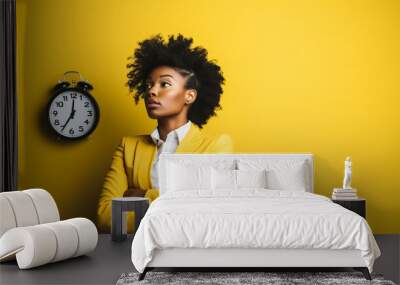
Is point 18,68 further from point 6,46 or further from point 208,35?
point 208,35

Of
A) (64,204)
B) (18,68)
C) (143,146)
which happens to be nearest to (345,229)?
Result: (143,146)

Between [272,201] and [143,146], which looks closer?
[272,201]

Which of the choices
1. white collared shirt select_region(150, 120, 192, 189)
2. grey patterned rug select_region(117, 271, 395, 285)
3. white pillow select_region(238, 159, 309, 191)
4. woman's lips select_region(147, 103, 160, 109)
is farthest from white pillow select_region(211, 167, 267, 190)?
grey patterned rug select_region(117, 271, 395, 285)

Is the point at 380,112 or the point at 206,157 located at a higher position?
the point at 380,112

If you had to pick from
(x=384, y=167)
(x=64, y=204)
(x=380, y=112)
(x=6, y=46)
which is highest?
(x=6, y=46)

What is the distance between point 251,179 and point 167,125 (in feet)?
4.20

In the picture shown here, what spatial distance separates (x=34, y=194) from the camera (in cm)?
594

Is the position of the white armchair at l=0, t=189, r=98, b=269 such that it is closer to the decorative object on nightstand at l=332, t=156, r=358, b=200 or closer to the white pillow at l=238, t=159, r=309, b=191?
the white pillow at l=238, t=159, r=309, b=191

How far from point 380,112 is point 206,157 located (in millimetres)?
2051

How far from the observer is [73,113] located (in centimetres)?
727

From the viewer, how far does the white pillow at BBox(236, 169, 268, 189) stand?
6621mm

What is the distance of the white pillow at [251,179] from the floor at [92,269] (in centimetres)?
134

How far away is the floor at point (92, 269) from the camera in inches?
196

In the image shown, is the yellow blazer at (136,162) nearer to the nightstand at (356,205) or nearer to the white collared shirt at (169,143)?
the white collared shirt at (169,143)
